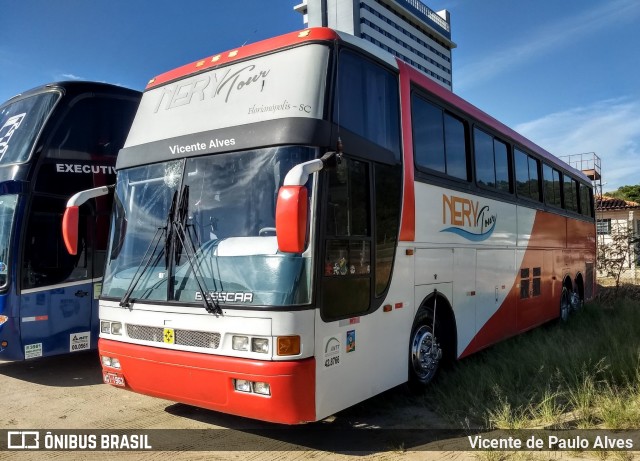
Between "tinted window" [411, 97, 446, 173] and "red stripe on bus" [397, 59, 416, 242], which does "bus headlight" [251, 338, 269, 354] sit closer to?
"red stripe on bus" [397, 59, 416, 242]

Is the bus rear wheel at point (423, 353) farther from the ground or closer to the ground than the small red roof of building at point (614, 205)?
closer to the ground

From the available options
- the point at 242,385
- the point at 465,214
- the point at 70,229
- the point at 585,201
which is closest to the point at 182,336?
the point at 242,385

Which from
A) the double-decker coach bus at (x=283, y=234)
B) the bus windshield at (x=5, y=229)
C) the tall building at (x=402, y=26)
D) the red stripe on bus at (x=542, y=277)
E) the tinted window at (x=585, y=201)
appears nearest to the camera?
the double-decker coach bus at (x=283, y=234)

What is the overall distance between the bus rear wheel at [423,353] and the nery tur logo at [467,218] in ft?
3.72

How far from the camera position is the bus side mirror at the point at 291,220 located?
3654mm

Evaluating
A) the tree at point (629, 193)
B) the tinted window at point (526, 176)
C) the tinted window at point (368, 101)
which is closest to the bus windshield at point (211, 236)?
the tinted window at point (368, 101)

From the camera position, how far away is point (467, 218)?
689 centimetres

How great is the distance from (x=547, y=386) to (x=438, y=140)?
3.02 metres

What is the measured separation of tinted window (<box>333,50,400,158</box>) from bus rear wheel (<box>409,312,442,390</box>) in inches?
76.5

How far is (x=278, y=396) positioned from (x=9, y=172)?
5.34m

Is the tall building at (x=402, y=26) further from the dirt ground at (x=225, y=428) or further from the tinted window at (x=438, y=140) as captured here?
the dirt ground at (x=225, y=428)

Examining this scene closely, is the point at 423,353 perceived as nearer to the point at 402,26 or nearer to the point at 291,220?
the point at 291,220

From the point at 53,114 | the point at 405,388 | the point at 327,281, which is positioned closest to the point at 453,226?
the point at 405,388

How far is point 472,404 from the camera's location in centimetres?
548
